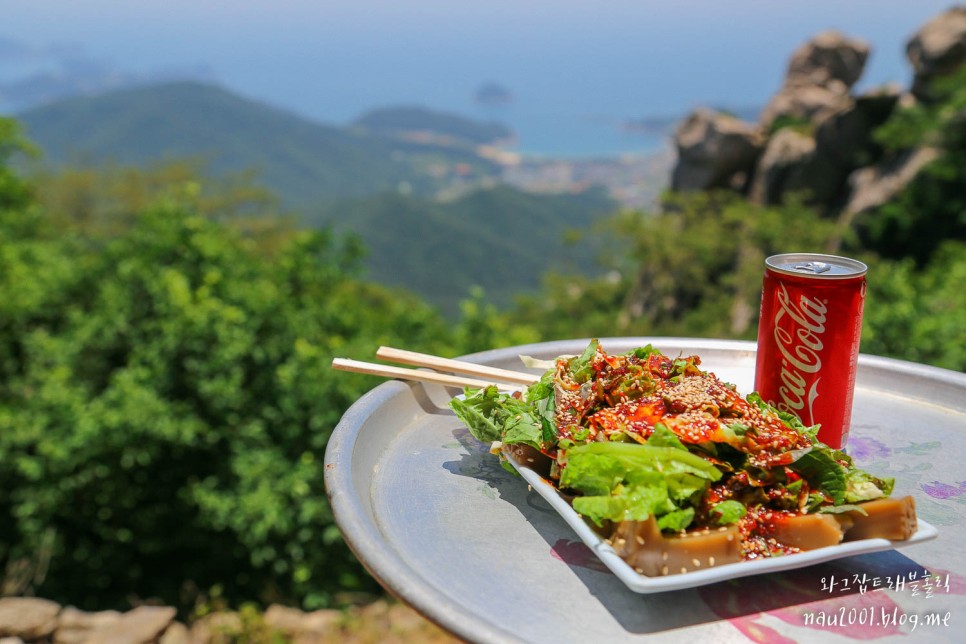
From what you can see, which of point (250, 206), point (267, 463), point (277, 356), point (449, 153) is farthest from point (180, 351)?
point (449, 153)

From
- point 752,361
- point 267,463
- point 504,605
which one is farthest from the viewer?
point 267,463

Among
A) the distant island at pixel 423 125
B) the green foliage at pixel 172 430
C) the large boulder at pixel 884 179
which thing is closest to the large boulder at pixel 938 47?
the large boulder at pixel 884 179

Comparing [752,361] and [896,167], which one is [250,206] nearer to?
[896,167]

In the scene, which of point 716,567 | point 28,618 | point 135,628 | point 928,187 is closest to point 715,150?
point 928,187

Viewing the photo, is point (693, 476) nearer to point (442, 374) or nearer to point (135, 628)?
point (442, 374)

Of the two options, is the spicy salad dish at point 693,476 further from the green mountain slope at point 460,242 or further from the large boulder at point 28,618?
the green mountain slope at point 460,242

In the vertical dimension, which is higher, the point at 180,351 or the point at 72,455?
the point at 180,351
